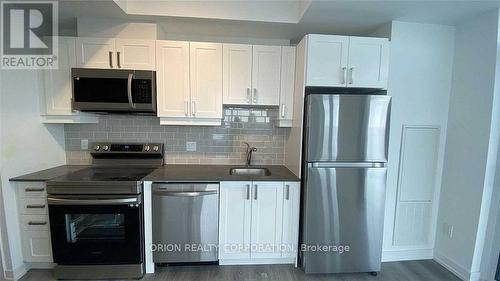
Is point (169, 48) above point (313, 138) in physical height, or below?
above

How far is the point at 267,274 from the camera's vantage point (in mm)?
2219

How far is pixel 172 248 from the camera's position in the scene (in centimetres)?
215

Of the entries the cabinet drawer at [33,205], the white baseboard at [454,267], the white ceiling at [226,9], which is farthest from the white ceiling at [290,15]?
the white baseboard at [454,267]

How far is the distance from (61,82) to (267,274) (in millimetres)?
2826

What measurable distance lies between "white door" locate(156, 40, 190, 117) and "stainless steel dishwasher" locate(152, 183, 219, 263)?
81 centimetres

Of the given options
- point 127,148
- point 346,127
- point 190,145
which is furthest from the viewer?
point 190,145

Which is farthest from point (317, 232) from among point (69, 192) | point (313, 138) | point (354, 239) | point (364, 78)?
point (69, 192)

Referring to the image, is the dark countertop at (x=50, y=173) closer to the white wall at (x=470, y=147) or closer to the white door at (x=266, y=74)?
the white door at (x=266, y=74)

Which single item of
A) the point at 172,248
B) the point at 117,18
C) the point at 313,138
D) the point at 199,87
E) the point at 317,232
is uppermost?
the point at 117,18

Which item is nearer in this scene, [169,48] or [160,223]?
[160,223]

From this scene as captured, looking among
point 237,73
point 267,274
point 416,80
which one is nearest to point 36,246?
point 267,274

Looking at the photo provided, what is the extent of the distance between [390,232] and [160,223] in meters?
2.38

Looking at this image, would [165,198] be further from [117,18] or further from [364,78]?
[364,78]

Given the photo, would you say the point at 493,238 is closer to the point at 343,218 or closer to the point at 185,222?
the point at 343,218
